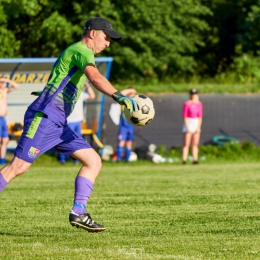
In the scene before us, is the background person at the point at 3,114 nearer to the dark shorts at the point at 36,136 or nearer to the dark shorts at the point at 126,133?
the dark shorts at the point at 126,133

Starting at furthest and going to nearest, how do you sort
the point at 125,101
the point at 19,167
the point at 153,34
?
the point at 153,34 → the point at 19,167 → the point at 125,101

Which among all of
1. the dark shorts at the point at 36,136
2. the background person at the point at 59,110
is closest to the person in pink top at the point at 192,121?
the background person at the point at 59,110

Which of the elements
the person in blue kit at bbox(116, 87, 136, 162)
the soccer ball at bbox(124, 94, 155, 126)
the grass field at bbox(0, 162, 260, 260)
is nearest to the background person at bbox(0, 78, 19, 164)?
the person in blue kit at bbox(116, 87, 136, 162)

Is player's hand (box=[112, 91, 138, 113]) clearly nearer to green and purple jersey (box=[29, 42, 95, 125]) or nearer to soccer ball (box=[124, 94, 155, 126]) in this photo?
soccer ball (box=[124, 94, 155, 126])

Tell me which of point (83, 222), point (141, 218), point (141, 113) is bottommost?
point (141, 218)

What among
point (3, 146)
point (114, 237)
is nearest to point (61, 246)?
point (114, 237)

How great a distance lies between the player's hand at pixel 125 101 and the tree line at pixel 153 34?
51.4 feet

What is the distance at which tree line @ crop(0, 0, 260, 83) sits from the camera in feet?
85.1

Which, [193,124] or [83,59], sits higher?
[83,59]

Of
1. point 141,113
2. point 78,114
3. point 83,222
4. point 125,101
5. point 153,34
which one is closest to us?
point 125,101

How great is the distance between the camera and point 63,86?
23.5ft

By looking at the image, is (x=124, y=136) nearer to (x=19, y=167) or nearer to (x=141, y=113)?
(x=19, y=167)

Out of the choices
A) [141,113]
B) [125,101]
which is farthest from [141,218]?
[125,101]

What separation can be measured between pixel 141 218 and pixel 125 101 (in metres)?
2.34
